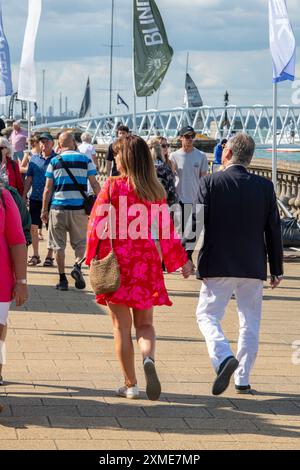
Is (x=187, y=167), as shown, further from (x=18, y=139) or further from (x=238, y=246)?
(x=18, y=139)

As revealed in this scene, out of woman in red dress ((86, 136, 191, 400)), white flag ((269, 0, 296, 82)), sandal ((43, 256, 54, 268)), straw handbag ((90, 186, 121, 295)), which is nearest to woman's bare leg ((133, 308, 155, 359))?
woman in red dress ((86, 136, 191, 400))

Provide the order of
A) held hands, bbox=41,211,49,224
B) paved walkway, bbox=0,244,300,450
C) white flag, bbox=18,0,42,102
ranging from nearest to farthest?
paved walkway, bbox=0,244,300,450 → held hands, bbox=41,211,49,224 → white flag, bbox=18,0,42,102

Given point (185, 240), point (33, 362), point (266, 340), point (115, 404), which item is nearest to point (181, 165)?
point (185, 240)

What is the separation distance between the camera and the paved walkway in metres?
6.92

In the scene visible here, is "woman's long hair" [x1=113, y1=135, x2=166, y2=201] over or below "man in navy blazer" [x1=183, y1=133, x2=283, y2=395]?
over

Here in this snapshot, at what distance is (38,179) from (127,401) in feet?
26.5

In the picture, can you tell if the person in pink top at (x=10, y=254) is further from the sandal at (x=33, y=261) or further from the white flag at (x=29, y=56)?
the white flag at (x=29, y=56)

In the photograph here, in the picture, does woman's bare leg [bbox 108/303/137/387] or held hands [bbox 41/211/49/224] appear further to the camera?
held hands [bbox 41/211/49/224]

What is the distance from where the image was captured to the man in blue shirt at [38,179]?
51.0ft

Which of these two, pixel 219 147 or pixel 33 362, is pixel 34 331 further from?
pixel 219 147

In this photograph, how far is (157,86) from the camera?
69.7ft

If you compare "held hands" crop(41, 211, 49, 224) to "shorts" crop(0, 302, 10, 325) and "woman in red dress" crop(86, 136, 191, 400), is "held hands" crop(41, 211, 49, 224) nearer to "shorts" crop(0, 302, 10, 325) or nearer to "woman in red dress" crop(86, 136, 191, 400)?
"woman in red dress" crop(86, 136, 191, 400)

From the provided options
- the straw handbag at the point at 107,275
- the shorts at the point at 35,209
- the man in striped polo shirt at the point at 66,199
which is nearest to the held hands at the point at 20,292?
the straw handbag at the point at 107,275

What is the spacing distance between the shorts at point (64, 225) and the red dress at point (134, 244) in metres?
5.55
